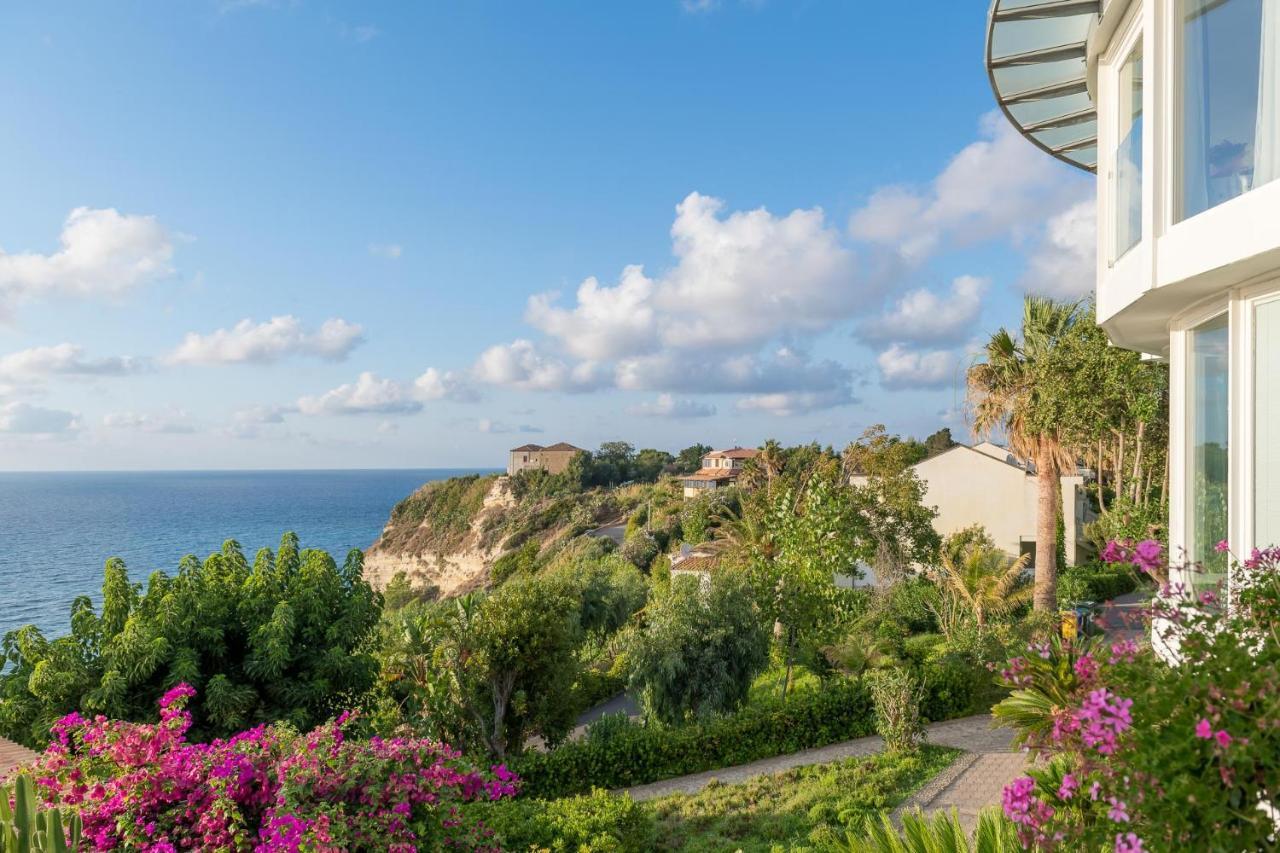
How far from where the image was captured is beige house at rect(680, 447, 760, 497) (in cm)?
6384

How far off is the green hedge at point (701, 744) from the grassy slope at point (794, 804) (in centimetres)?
142

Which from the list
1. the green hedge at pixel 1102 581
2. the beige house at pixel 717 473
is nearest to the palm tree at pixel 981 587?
the green hedge at pixel 1102 581

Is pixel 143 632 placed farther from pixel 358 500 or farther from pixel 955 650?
pixel 358 500

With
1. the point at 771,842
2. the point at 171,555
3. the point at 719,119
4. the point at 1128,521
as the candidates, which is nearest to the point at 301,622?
the point at 771,842

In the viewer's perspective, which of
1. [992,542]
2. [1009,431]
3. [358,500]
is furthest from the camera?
[358,500]

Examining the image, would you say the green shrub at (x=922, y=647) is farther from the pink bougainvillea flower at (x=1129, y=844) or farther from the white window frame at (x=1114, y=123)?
the pink bougainvillea flower at (x=1129, y=844)

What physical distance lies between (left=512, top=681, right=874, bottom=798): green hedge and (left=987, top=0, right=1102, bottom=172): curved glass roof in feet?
32.4

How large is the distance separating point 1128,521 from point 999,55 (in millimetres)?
13338

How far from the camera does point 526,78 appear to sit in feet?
59.1

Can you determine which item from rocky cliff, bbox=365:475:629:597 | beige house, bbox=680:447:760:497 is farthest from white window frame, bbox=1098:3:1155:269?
rocky cliff, bbox=365:475:629:597

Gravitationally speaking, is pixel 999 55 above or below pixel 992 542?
above

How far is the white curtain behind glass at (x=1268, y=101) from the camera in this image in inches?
196

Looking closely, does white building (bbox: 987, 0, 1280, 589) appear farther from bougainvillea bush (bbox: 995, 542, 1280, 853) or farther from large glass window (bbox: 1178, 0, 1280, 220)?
bougainvillea bush (bbox: 995, 542, 1280, 853)

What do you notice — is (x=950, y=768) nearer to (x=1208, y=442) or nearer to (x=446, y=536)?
(x=1208, y=442)
